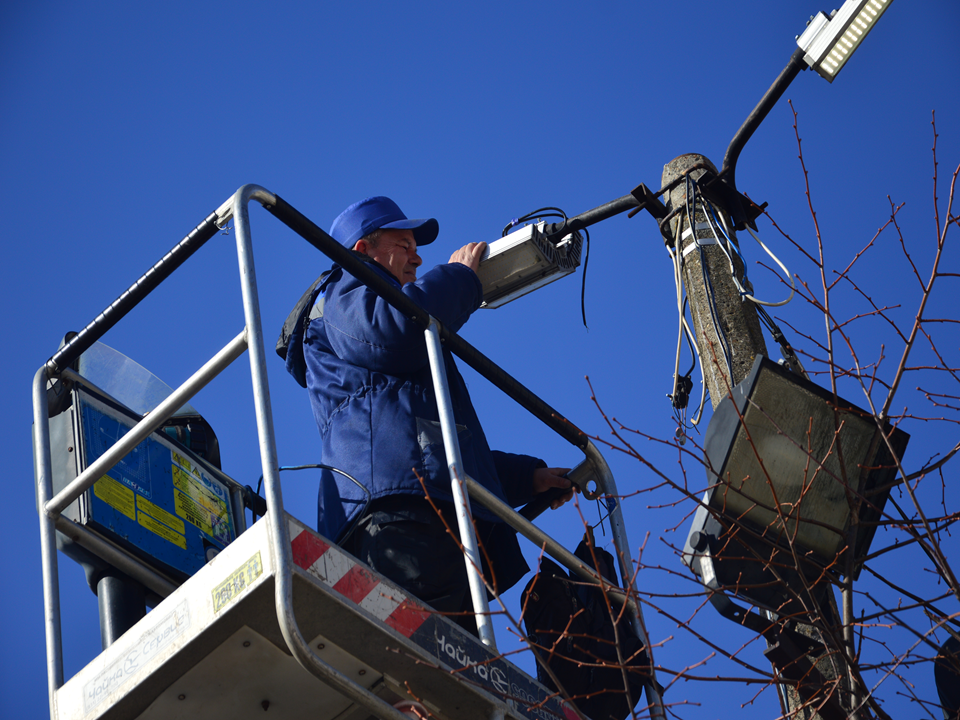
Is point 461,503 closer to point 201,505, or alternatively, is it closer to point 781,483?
point 781,483

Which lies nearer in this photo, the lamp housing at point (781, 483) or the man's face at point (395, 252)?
the lamp housing at point (781, 483)

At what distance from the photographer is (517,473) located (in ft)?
13.8

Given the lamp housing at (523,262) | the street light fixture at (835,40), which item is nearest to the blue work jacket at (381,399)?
the lamp housing at (523,262)

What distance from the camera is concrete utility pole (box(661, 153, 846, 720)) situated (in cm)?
467

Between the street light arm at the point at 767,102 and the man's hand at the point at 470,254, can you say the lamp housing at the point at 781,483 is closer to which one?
the man's hand at the point at 470,254

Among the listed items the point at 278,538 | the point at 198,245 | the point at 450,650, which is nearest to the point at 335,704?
the point at 450,650

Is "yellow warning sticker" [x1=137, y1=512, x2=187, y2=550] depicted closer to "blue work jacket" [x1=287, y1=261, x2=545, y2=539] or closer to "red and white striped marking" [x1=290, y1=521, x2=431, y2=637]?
"blue work jacket" [x1=287, y1=261, x2=545, y2=539]

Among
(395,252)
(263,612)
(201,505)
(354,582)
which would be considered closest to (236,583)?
(263,612)

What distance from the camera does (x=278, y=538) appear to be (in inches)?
97.0

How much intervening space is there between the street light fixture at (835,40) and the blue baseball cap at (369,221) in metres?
2.23

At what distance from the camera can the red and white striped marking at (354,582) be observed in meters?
2.57

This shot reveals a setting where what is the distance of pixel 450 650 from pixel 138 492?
146 cm

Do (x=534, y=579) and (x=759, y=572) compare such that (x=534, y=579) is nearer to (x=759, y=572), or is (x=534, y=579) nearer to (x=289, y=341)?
(x=759, y=572)

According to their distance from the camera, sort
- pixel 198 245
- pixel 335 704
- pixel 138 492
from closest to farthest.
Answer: pixel 335 704
pixel 198 245
pixel 138 492
